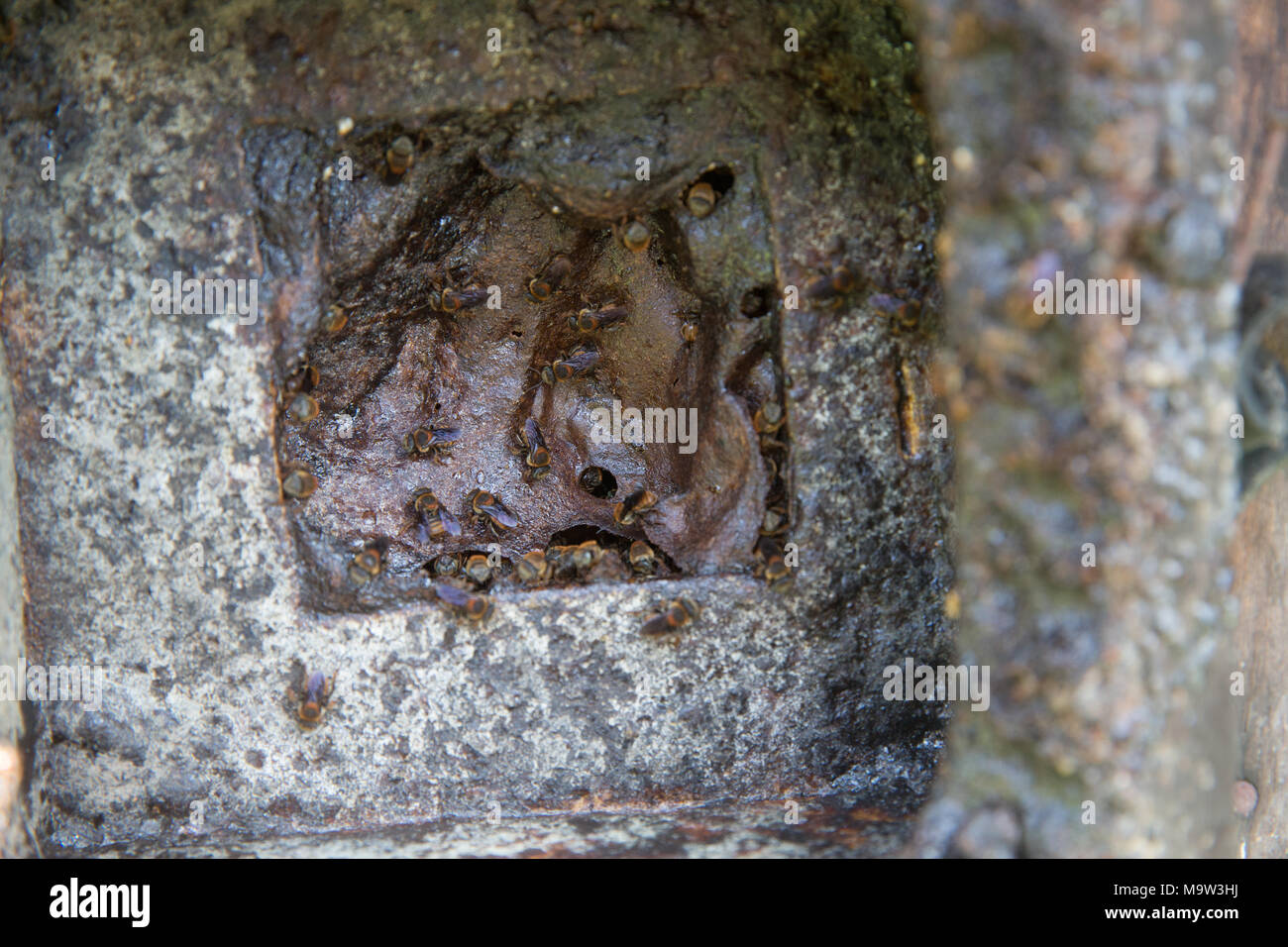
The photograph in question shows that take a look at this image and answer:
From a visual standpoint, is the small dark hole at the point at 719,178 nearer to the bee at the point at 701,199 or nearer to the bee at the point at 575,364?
the bee at the point at 701,199

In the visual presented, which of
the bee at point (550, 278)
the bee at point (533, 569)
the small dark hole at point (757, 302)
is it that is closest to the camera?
the small dark hole at point (757, 302)

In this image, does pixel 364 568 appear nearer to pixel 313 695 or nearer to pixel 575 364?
pixel 313 695

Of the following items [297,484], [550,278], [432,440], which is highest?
[550,278]

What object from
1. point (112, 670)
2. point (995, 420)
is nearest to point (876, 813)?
point (995, 420)

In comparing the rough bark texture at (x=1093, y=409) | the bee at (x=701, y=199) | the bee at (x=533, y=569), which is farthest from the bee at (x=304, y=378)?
the rough bark texture at (x=1093, y=409)

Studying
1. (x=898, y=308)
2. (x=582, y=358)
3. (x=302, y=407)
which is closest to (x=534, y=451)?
(x=582, y=358)

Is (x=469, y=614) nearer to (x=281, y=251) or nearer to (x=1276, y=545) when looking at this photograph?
(x=281, y=251)

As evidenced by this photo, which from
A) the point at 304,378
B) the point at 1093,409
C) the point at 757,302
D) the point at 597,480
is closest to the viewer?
the point at 1093,409
